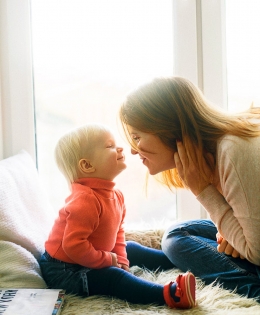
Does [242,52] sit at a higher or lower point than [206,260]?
higher

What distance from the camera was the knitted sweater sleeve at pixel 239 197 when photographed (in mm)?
1211

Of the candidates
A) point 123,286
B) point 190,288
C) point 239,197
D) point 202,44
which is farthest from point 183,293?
point 202,44

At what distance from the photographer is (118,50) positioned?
196cm

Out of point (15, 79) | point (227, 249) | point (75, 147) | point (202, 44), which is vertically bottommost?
point (227, 249)

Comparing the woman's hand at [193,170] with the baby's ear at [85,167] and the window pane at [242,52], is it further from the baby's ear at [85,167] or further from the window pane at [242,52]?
the window pane at [242,52]

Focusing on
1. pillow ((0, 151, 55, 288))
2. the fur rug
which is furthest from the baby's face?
the fur rug

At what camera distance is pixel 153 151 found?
138cm

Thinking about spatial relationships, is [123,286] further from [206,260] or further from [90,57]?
[90,57]

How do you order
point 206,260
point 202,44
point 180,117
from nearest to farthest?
point 180,117
point 206,260
point 202,44

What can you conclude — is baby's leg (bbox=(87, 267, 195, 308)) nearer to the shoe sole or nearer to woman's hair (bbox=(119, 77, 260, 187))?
the shoe sole

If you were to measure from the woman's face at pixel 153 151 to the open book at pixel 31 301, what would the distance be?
0.45 metres

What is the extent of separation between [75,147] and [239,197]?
52cm

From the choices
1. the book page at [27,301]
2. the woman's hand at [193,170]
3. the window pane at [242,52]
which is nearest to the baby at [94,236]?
the book page at [27,301]

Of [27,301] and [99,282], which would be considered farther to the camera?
[99,282]
